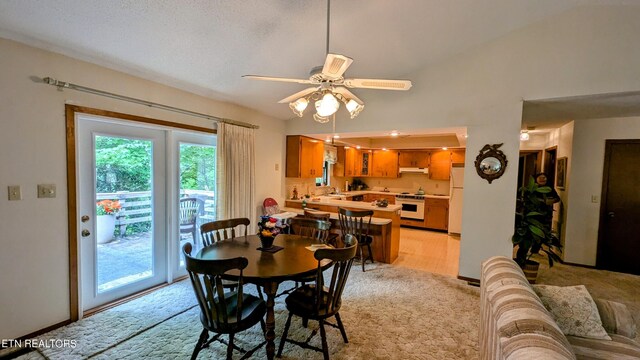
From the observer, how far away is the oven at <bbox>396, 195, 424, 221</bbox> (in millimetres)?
7047

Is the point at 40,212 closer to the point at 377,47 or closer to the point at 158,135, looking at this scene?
the point at 158,135

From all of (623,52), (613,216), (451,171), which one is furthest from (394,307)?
(451,171)

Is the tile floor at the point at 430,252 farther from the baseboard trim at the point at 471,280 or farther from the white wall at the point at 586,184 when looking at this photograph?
the white wall at the point at 586,184

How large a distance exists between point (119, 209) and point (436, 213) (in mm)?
6432

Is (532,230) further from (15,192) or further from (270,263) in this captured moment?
(15,192)

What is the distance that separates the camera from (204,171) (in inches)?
A: 152

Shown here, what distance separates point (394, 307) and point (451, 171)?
14.9ft

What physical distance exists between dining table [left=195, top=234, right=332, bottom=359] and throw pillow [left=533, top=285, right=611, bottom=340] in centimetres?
152

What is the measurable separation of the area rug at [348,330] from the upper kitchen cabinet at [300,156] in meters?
2.60

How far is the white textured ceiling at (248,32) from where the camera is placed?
212 cm

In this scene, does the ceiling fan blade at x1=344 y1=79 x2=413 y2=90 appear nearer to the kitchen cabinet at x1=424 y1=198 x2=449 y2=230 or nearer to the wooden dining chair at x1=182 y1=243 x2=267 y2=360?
the wooden dining chair at x1=182 y1=243 x2=267 y2=360

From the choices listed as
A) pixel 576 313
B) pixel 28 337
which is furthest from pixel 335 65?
pixel 28 337

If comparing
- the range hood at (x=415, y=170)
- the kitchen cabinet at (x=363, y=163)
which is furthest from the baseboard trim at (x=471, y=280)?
the kitchen cabinet at (x=363, y=163)

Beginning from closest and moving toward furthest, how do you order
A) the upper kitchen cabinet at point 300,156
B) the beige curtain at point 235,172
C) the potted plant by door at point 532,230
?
the potted plant by door at point 532,230, the beige curtain at point 235,172, the upper kitchen cabinet at point 300,156
